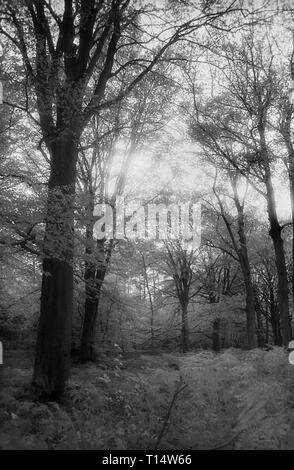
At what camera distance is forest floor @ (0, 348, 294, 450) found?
403 centimetres

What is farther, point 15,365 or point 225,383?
point 15,365

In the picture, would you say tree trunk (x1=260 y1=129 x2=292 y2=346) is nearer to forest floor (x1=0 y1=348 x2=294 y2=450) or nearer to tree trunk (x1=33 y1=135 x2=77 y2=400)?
forest floor (x1=0 y1=348 x2=294 y2=450)

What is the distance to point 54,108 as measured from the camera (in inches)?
352

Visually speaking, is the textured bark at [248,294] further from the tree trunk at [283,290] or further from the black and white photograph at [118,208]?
the tree trunk at [283,290]

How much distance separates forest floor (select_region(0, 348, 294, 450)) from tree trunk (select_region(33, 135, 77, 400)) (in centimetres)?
44

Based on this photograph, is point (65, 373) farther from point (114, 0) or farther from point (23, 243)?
point (114, 0)

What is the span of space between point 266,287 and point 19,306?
22916mm

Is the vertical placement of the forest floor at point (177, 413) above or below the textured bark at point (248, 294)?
below

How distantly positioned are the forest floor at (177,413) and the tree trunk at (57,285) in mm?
444

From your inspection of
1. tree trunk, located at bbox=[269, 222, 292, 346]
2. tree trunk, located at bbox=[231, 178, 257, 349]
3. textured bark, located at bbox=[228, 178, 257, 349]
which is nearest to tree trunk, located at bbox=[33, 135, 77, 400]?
tree trunk, located at bbox=[269, 222, 292, 346]

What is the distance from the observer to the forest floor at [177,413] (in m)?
4.03

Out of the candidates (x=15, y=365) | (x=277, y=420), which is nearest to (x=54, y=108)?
(x=277, y=420)

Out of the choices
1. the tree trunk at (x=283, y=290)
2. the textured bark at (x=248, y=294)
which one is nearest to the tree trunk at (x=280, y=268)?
the tree trunk at (x=283, y=290)

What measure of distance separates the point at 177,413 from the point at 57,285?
406cm
